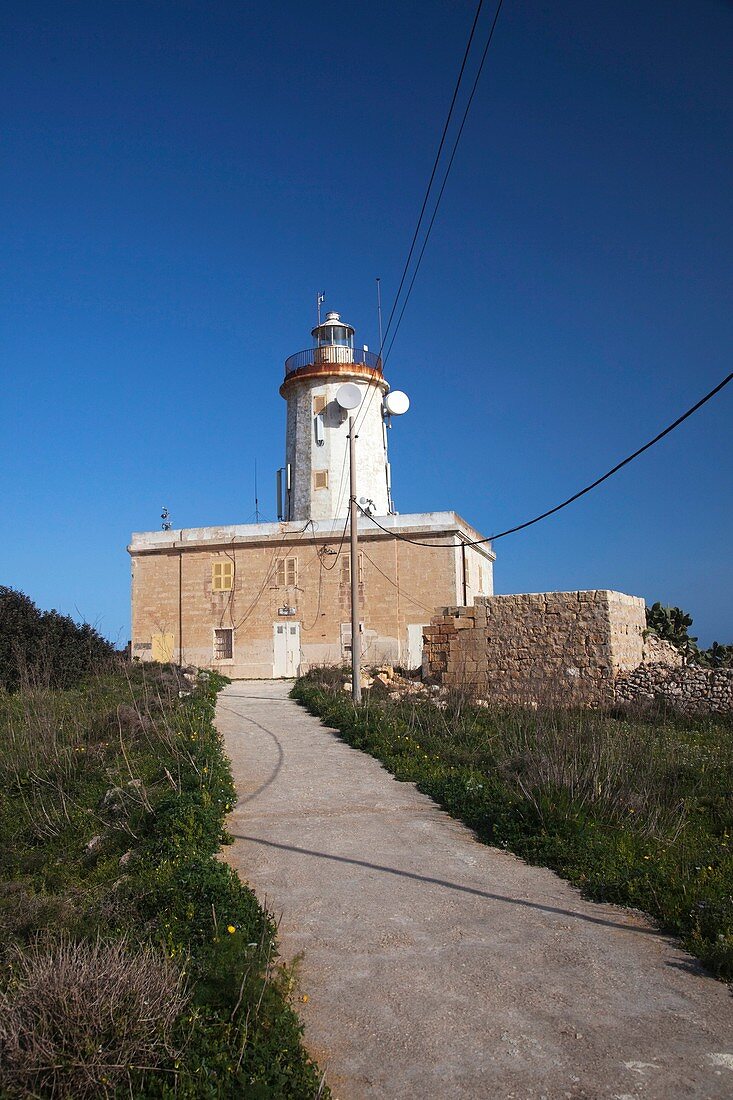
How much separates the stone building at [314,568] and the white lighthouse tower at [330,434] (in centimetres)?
4

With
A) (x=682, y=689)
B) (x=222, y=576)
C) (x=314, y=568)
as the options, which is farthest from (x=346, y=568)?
(x=682, y=689)

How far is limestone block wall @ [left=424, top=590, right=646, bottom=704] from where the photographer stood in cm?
1775

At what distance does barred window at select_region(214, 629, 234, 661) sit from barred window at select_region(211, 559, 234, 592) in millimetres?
1427

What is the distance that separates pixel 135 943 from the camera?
16.3 ft

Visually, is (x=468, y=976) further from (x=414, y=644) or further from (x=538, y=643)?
(x=414, y=644)

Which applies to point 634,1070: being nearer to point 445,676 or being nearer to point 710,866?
point 710,866

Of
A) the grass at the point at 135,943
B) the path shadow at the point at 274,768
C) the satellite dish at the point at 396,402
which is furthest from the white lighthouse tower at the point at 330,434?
the grass at the point at 135,943

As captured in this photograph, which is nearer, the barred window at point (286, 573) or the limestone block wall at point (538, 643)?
the limestone block wall at point (538, 643)

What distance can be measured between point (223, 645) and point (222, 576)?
7.53ft

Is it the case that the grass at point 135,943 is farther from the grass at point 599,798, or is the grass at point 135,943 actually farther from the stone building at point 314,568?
the stone building at point 314,568

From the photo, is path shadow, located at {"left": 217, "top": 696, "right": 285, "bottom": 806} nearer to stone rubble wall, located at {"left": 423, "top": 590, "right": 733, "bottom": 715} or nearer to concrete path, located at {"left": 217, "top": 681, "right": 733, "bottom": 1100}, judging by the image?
concrete path, located at {"left": 217, "top": 681, "right": 733, "bottom": 1100}

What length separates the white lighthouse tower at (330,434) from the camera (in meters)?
29.8

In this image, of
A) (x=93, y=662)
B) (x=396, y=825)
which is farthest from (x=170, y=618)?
(x=396, y=825)

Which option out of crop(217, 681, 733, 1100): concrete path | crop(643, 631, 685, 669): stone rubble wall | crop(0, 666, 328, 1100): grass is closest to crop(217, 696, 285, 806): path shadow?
crop(0, 666, 328, 1100): grass
